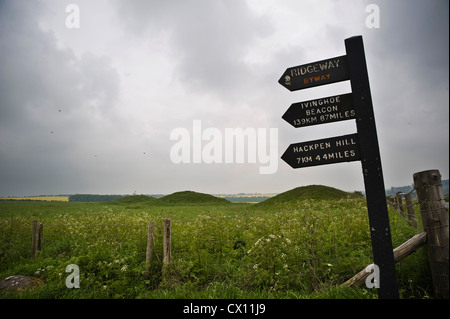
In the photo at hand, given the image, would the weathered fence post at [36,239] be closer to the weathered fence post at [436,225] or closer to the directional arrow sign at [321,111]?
the directional arrow sign at [321,111]

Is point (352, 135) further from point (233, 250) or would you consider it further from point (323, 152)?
point (233, 250)

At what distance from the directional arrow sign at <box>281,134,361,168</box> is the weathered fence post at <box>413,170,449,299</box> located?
97 cm

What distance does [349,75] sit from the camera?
3.46 metres

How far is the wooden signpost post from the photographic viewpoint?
3.07 metres

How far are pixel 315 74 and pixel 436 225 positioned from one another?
2775mm

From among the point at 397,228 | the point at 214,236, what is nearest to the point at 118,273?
the point at 214,236

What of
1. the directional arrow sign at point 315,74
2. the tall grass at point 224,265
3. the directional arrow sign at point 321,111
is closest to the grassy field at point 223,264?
the tall grass at point 224,265

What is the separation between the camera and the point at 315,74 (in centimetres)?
371

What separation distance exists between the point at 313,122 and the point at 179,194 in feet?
178

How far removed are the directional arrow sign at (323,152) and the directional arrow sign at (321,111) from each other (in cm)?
35

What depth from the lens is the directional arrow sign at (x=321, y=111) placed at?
355 centimetres

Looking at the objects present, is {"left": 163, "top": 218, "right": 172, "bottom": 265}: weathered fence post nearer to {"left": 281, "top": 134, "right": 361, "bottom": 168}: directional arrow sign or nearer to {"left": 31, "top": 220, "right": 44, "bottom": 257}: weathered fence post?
{"left": 281, "top": 134, "right": 361, "bottom": 168}: directional arrow sign

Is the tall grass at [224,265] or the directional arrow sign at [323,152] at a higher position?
the directional arrow sign at [323,152]
